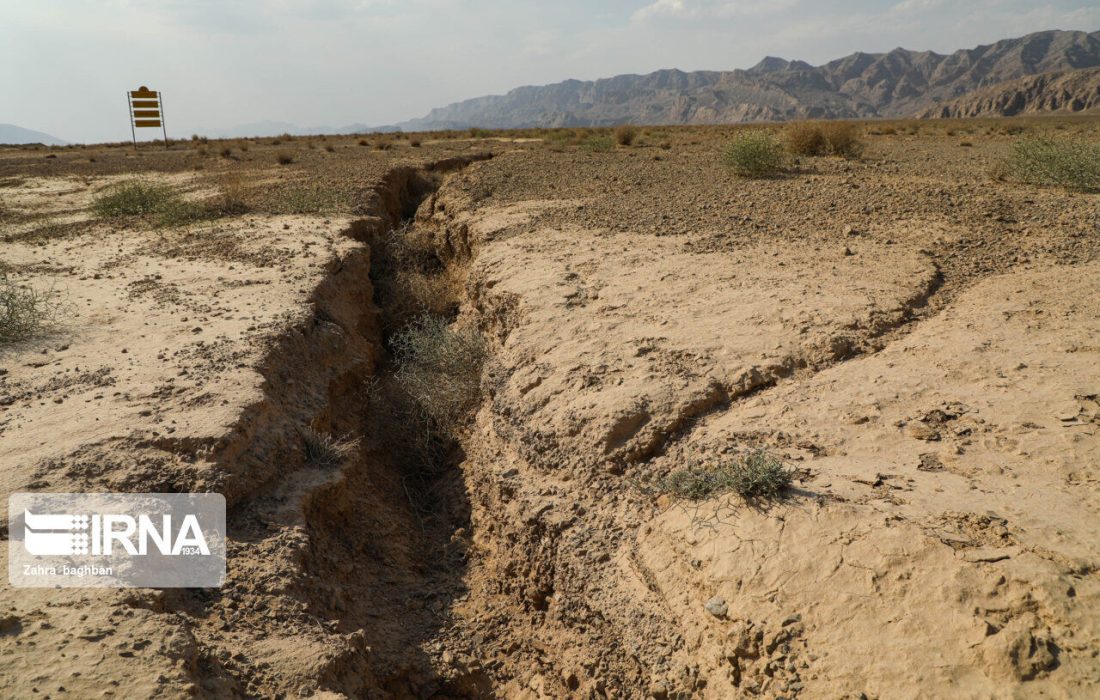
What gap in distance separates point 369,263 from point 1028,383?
6.70 metres

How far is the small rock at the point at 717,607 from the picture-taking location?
3016 millimetres

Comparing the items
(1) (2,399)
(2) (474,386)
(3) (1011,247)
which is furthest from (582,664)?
(3) (1011,247)

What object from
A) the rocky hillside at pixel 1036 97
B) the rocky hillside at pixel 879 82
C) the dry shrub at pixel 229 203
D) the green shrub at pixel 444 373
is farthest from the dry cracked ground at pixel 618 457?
the rocky hillside at pixel 879 82

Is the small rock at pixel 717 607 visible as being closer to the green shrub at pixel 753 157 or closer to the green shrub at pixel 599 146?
the green shrub at pixel 753 157

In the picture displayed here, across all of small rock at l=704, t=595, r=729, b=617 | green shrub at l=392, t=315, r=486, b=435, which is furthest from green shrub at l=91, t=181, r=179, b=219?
small rock at l=704, t=595, r=729, b=617

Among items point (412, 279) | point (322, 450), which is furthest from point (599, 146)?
point (322, 450)

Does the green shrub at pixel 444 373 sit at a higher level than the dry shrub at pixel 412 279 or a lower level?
lower

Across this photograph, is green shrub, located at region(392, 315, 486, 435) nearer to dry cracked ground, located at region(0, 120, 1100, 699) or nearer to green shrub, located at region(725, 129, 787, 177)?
dry cracked ground, located at region(0, 120, 1100, 699)

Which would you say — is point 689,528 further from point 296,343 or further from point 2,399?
point 2,399

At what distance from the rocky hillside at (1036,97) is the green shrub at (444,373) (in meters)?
79.8

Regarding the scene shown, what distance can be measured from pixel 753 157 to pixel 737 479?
735 cm

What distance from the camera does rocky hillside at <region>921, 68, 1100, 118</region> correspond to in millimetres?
66500

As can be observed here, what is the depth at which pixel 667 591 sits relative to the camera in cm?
334

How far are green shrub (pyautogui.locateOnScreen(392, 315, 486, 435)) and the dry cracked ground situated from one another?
0.19 metres
